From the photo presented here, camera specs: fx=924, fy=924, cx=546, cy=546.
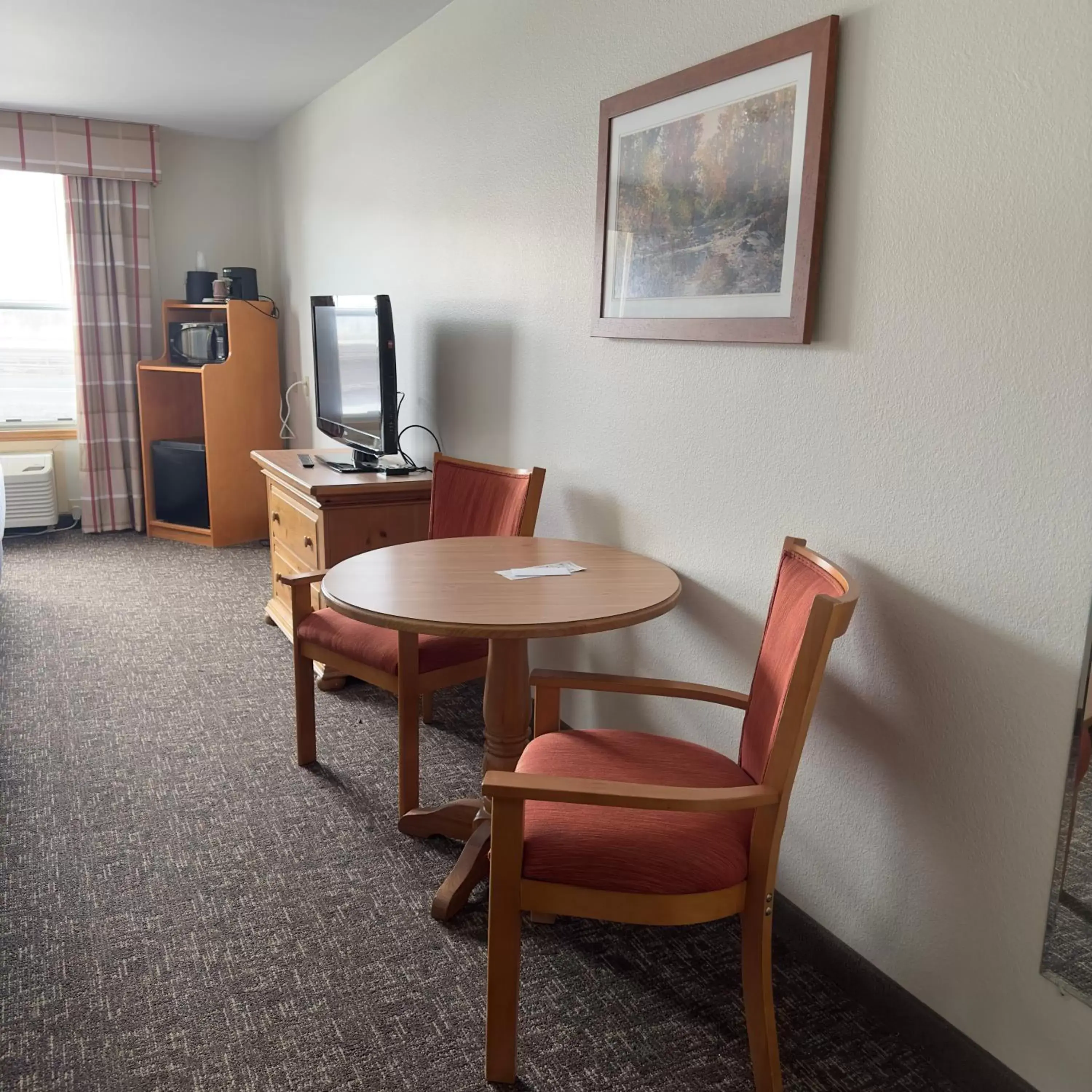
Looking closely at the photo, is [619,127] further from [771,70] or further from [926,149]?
[926,149]

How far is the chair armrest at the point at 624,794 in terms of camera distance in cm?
138

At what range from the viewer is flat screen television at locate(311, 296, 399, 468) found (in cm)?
305

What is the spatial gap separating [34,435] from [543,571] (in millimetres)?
4476

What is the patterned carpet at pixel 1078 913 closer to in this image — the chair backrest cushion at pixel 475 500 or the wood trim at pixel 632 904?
the wood trim at pixel 632 904

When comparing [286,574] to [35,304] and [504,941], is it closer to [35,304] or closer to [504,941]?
[504,941]

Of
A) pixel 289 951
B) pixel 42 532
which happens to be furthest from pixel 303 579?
pixel 42 532

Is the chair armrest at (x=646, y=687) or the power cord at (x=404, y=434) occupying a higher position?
the power cord at (x=404, y=434)

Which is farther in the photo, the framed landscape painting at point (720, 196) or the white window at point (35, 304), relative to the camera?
the white window at point (35, 304)

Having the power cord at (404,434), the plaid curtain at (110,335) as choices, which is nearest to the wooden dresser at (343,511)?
the power cord at (404,434)

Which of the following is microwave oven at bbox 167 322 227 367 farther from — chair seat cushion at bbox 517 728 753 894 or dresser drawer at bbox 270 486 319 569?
chair seat cushion at bbox 517 728 753 894

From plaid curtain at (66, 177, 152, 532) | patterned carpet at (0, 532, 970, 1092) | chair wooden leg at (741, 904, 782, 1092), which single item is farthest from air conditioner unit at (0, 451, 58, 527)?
chair wooden leg at (741, 904, 782, 1092)

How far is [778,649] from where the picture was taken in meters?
1.66

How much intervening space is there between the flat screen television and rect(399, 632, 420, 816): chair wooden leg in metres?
1.05

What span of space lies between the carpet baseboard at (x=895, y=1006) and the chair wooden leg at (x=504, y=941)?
2.21 ft
